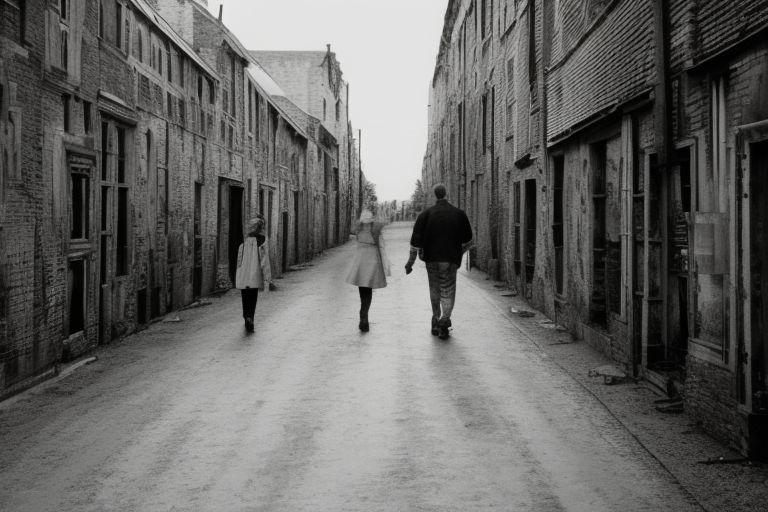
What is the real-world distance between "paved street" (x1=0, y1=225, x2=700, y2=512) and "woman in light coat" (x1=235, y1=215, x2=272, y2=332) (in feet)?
3.53

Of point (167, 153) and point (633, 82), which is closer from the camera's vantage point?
point (633, 82)

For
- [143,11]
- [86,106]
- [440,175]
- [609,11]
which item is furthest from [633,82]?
[440,175]

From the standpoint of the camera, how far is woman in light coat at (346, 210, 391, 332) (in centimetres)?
1155

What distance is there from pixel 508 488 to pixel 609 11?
6765mm

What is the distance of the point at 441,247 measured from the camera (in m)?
11.1

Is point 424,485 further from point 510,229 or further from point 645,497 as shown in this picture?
point 510,229

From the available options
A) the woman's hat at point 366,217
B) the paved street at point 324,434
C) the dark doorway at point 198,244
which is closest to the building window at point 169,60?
the dark doorway at point 198,244

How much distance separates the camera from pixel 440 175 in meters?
45.8

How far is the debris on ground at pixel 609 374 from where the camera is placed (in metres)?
8.05

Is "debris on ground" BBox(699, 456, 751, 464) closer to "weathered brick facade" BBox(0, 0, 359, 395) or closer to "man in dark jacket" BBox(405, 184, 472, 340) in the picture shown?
"man in dark jacket" BBox(405, 184, 472, 340)

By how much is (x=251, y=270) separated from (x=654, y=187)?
5.74 m

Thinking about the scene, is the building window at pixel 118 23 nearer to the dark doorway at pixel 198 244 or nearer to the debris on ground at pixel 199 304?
the dark doorway at pixel 198 244

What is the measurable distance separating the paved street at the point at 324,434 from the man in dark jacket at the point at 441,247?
30.2 inches

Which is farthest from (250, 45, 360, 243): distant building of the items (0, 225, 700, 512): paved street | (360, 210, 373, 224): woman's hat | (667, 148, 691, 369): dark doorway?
(667, 148, 691, 369): dark doorway
